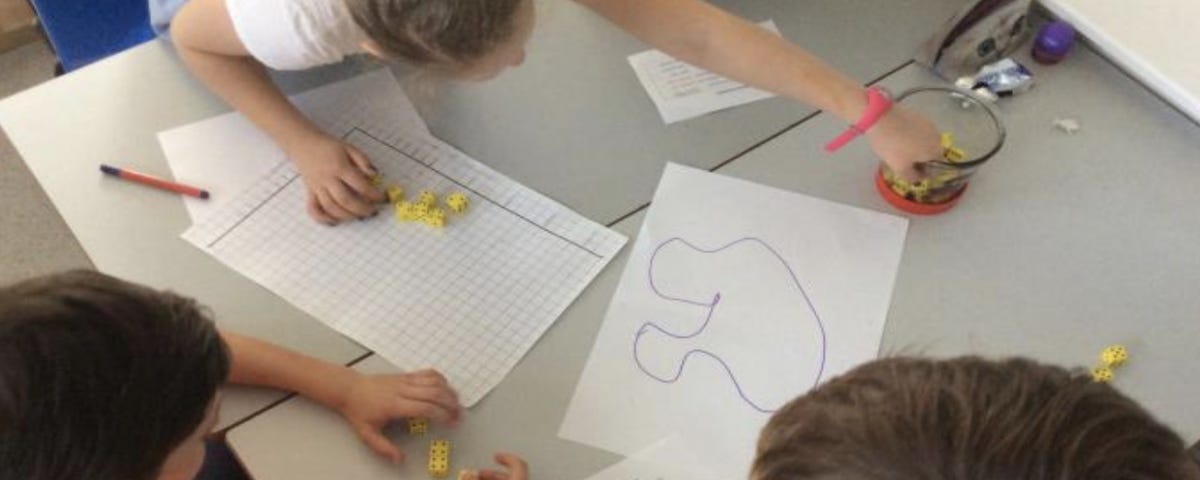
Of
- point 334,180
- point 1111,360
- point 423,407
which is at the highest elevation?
point 334,180

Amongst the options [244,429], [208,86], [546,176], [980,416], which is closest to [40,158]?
[208,86]

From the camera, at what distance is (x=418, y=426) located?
90 centimetres

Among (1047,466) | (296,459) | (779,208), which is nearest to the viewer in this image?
(1047,466)

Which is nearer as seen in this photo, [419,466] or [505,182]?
[419,466]

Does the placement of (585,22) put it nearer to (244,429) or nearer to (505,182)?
(505,182)

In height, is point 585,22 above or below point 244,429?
above

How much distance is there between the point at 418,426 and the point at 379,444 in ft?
0.12

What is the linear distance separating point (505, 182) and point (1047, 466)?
0.66 m

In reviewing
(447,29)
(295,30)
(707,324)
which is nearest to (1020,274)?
(707,324)

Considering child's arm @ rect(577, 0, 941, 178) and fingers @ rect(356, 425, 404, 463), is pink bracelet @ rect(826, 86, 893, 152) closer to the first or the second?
child's arm @ rect(577, 0, 941, 178)

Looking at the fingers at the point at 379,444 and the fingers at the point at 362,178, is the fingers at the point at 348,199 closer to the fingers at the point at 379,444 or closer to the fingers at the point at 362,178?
the fingers at the point at 362,178

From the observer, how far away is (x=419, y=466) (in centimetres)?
88

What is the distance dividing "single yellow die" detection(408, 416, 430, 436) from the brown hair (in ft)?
1.05

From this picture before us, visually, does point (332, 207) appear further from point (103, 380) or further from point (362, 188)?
point (103, 380)
